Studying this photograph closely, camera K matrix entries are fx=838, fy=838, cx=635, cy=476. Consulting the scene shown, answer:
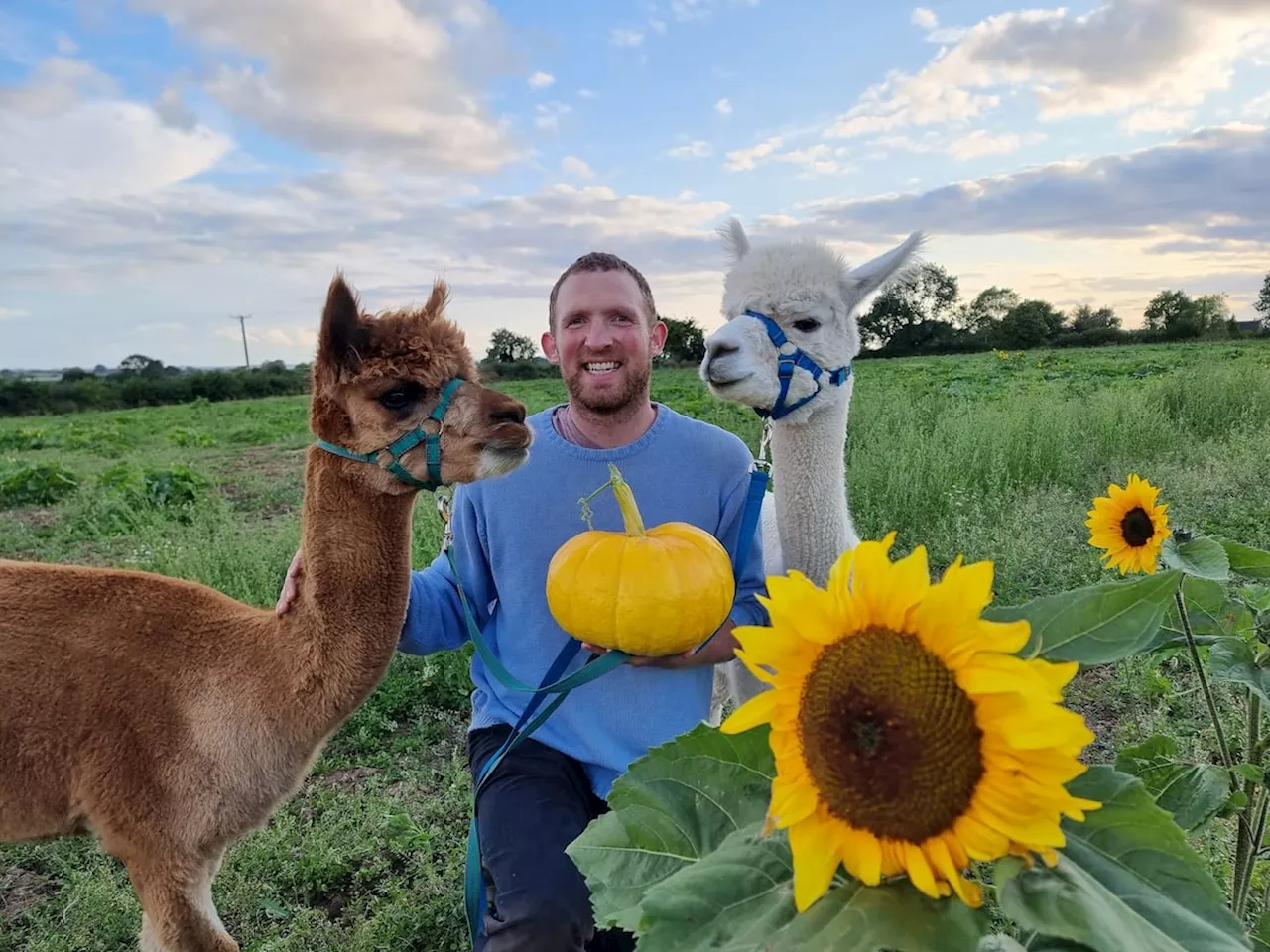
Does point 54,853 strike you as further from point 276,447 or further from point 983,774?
point 276,447

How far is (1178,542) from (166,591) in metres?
2.56

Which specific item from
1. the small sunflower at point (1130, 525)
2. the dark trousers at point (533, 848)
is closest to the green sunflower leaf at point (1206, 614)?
the small sunflower at point (1130, 525)

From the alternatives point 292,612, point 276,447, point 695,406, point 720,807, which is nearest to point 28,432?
point 276,447

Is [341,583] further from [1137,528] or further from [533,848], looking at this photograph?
[1137,528]

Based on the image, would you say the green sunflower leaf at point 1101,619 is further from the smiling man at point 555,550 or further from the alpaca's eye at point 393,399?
the alpaca's eye at point 393,399

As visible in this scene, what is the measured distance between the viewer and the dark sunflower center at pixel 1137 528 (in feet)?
6.31

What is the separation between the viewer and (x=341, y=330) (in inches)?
86.8

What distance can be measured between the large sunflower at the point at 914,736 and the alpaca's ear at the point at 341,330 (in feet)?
5.97

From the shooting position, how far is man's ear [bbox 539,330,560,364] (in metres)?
3.05

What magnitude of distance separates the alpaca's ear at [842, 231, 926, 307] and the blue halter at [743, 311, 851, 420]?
1.20 feet

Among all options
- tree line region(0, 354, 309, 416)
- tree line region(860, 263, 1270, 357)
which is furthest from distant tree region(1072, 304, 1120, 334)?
tree line region(0, 354, 309, 416)

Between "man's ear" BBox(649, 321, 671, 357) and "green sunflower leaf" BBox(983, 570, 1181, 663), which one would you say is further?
"man's ear" BBox(649, 321, 671, 357)

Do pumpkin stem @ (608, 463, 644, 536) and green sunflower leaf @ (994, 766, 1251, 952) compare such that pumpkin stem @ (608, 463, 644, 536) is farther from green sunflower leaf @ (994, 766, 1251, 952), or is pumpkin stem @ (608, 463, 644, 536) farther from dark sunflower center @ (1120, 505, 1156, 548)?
dark sunflower center @ (1120, 505, 1156, 548)

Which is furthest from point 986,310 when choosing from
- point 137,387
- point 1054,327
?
point 137,387
